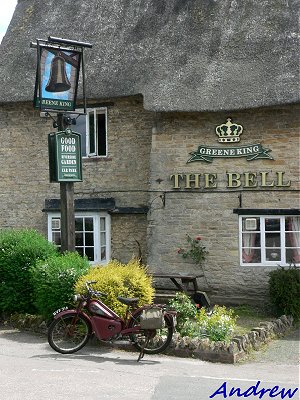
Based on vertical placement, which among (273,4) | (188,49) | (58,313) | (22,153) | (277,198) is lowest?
(58,313)

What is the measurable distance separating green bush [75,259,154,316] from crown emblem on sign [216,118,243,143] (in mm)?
4988

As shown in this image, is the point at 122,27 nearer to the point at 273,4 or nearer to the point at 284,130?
the point at 273,4

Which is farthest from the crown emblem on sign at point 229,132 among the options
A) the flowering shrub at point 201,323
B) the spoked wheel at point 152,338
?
the spoked wheel at point 152,338

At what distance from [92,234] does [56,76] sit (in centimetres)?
546

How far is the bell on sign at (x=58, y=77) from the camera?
12461 millimetres

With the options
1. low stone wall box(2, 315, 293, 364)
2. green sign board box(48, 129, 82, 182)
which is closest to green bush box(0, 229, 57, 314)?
low stone wall box(2, 315, 293, 364)

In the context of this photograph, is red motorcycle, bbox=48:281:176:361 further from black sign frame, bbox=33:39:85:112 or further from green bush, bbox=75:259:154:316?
black sign frame, bbox=33:39:85:112

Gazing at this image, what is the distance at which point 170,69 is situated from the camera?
51.6 ft

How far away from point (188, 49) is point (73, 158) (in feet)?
17.0

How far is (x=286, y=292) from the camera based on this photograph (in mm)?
13898

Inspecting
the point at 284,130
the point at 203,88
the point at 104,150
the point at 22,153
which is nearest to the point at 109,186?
the point at 104,150

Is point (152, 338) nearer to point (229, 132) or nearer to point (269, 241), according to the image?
point (269, 241)

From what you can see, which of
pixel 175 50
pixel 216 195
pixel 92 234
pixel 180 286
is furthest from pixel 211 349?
pixel 175 50

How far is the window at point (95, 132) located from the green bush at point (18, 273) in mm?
4872
